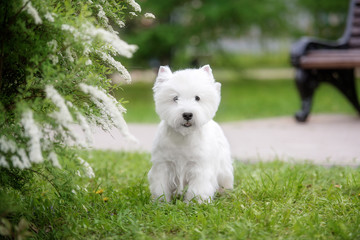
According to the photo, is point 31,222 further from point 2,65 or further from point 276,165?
point 276,165

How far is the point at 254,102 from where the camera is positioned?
37.2 feet

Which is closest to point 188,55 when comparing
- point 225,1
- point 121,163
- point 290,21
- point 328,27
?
point 225,1

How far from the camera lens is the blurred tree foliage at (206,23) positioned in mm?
12727

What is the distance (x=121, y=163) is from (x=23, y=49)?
8.45ft

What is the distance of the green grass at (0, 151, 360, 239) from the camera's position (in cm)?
294

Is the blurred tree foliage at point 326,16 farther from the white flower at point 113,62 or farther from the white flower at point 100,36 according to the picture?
the white flower at point 100,36

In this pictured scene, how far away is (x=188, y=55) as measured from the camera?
14.4 meters

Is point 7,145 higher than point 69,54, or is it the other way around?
point 69,54

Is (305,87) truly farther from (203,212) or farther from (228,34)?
(228,34)

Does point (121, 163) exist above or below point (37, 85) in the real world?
below

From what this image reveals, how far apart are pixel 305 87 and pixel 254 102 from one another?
357 cm

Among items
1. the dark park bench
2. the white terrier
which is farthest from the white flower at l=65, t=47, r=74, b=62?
the dark park bench

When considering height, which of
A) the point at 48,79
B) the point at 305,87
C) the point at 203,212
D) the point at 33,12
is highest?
the point at 33,12

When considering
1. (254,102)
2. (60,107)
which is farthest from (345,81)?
(60,107)
